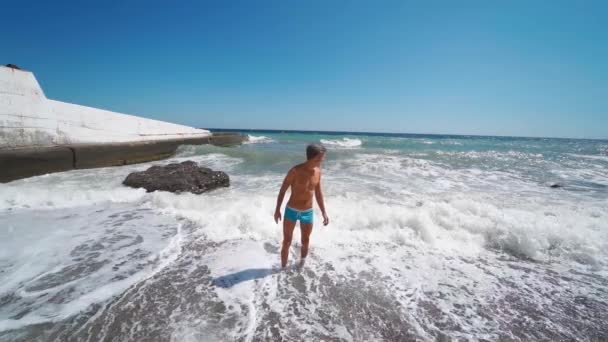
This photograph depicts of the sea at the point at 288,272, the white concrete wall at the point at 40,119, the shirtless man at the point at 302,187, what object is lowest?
the sea at the point at 288,272

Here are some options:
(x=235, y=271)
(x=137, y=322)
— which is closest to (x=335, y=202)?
(x=235, y=271)

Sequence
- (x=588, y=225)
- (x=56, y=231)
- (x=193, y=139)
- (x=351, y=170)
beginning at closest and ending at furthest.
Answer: (x=56, y=231)
(x=588, y=225)
(x=351, y=170)
(x=193, y=139)

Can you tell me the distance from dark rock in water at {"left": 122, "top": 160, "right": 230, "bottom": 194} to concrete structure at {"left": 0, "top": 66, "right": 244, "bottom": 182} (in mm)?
3385

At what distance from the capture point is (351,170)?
36.3ft

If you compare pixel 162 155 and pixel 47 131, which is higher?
pixel 47 131

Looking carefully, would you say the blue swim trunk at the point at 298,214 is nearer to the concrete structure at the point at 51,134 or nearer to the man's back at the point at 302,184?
the man's back at the point at 302,184

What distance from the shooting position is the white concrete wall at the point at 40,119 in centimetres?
726

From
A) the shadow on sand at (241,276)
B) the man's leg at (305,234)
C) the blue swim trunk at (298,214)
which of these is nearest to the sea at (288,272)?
the shadow on sand at (241,276)

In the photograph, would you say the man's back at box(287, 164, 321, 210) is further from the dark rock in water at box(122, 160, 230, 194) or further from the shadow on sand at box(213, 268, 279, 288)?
the dark rock in water at box(122, 160, 230, 194)

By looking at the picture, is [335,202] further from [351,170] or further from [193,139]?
[193,139]

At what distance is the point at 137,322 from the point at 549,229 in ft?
20.2

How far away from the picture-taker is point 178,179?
6.77 metres

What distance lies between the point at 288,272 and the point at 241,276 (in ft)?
1.91

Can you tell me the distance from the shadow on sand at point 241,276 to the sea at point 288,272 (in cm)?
2
